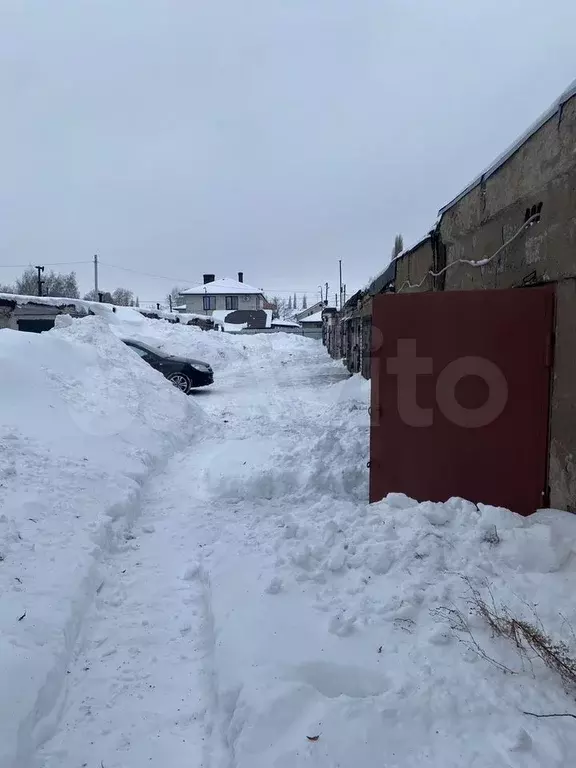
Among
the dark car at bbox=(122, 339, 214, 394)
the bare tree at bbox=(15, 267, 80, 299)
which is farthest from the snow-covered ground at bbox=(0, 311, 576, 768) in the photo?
the bare tree at bbox=(15, 267, 80, 299)

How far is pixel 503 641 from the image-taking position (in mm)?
2836

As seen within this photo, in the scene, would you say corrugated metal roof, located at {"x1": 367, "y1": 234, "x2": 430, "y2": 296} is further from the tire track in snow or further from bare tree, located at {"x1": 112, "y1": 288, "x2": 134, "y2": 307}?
bare tree, located at {"x1": 112, "y1": 288, "x2": 134, "y2": 307}

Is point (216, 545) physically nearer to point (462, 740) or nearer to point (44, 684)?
point (44, 684)

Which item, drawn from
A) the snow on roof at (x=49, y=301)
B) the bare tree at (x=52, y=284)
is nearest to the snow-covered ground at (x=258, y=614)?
the snow on roof at (x=49, y=301)

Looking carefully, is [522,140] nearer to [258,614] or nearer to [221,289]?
[258,614]

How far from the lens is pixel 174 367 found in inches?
545

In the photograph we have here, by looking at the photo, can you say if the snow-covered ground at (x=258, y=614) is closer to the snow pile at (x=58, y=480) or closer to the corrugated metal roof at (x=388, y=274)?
the snow pile at (x=58, y=480)

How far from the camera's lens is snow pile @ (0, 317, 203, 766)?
2758mm

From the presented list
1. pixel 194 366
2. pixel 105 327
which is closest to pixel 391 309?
pixel 105 327

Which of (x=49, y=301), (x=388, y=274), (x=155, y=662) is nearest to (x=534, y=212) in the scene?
(x=155, y=662)

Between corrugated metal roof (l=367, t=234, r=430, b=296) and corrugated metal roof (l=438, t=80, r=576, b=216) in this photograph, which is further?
corrugated metal roof (l=367, t=234, r=430, b=296)

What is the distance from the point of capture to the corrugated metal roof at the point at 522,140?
3723mm

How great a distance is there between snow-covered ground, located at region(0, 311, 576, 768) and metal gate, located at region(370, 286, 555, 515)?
330 mm

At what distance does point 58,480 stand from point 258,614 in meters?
2.74
